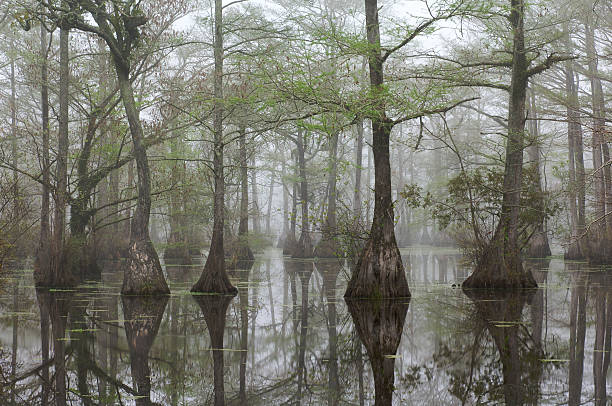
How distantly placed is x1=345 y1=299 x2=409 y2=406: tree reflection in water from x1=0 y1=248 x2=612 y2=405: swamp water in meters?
0.02

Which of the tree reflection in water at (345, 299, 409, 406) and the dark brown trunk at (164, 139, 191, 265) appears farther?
the dark brown trunk at (164, 139, 191, 265)

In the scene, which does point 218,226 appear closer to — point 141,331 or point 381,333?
point 141,331

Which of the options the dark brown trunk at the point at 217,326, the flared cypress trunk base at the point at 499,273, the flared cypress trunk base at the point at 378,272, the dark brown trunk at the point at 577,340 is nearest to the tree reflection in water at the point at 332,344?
the flared cypress trunk base at the point at 378,272

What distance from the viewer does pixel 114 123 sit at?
14.1 meters

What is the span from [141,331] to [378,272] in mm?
4147

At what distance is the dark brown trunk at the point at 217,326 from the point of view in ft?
13.1

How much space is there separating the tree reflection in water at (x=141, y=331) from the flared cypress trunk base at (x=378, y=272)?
3006mm

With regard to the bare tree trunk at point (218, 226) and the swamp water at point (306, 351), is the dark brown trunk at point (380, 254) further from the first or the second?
the bare tree trunk at point (218, 226)

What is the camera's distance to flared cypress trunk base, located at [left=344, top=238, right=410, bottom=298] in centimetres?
937

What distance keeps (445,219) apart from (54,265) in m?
8.01

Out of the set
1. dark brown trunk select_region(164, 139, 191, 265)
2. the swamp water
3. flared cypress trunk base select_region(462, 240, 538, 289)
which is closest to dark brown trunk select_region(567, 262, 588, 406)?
the swamp water

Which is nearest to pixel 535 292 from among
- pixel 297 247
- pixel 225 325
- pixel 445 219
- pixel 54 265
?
pixel 445 219

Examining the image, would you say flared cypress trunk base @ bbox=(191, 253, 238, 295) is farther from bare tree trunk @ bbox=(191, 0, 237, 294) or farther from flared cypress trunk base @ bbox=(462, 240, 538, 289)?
flared cypress trunk base @ bbox=(462, 240, 538, 289)

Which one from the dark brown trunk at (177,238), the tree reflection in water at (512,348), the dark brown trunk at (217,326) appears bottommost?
the tree reflection in water at (512,348)
